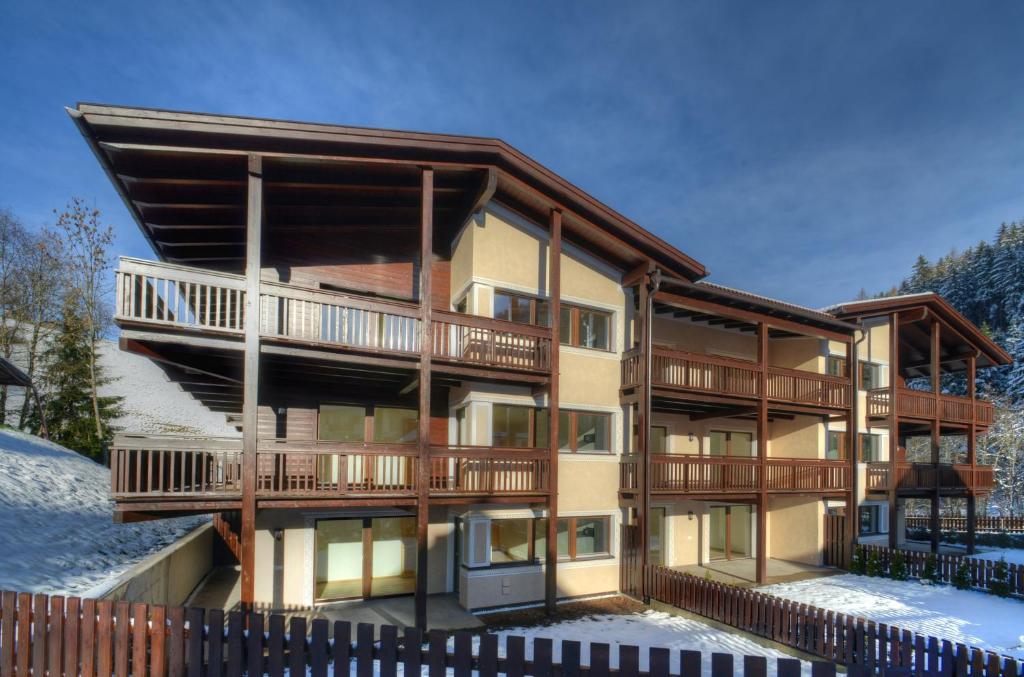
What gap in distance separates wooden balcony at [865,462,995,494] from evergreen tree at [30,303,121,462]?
32715 millimetres

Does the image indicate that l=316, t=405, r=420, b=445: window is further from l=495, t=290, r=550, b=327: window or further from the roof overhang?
the roof overhang

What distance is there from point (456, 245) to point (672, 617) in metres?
10.8

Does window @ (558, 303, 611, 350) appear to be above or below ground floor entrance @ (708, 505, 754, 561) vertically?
above

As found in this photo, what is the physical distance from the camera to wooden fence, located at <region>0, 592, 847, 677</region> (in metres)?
5.09

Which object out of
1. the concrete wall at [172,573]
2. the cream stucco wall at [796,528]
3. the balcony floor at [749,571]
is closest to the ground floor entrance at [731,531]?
the balcony floor at [749,571]

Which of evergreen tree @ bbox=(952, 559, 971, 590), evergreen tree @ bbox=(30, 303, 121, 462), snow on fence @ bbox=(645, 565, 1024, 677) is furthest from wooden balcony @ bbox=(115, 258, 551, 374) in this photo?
evergreen tree @ bbox=(30, 303, 121, 462)

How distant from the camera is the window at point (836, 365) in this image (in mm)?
21375

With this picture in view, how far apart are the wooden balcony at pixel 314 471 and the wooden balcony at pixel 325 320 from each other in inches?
79.4

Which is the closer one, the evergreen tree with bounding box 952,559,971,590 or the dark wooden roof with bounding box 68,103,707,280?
the dark wooden roof with bounding box 68,103,707,280

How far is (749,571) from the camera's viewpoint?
1834cm

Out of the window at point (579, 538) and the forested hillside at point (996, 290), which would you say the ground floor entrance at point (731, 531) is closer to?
the window at point (579, 538)

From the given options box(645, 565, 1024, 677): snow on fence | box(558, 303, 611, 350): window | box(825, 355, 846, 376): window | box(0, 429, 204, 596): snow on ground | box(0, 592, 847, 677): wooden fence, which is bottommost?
box(645, 565, 1024, 677): snow on fence

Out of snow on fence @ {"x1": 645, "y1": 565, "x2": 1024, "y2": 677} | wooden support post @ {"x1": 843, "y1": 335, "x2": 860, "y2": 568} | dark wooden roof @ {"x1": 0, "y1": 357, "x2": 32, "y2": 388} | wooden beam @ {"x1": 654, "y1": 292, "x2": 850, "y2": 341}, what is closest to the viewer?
snow on fence @ {"x1": 645, "y1": 565, "x2": 1024, "y2": 677}

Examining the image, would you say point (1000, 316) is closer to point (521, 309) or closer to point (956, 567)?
point (956, 567)
